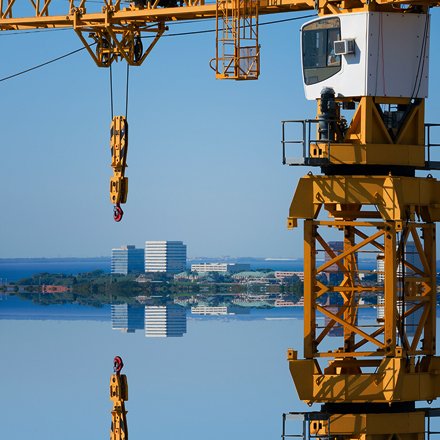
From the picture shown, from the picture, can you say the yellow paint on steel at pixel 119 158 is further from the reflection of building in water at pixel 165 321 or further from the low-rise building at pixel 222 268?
the low-rise building at pixel 222 268

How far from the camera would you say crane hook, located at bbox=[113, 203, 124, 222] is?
47.6 metres

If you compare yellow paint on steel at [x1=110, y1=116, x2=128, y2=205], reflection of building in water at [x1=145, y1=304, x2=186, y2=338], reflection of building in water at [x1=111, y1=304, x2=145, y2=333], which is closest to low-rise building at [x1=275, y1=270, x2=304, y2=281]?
reflection of building in water at [x1=111, y1=304, x2=145, y2=333]

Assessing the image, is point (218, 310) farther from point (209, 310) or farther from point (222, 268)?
point (222, 268)

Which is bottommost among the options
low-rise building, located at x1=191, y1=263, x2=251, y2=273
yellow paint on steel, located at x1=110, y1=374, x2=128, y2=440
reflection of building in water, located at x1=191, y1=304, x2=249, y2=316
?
yellow paint on steel, located at x1=110, y1=374, x2=128, y2=440

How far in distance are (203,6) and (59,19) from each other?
6445mm

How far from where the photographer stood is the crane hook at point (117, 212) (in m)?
47.6

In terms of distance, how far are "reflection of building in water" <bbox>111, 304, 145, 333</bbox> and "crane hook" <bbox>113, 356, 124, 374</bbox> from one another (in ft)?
64.0

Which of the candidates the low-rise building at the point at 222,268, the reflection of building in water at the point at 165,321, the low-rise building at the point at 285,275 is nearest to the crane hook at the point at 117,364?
the reflection of building in water at the point at 165,321

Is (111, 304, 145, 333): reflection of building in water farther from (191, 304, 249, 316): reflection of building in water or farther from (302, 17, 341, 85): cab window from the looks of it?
(302, 17, 341, 85): cab window

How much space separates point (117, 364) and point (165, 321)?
33.4 m

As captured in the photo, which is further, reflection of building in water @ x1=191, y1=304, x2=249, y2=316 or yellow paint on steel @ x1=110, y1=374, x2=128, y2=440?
reflection of building in water @ x1=191, y1=304, x2=249, y2=316

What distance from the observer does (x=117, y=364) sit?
66188 mm

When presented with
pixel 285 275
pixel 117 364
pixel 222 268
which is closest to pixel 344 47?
pixel 117 364

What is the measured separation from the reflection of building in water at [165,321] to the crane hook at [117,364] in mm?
15029
